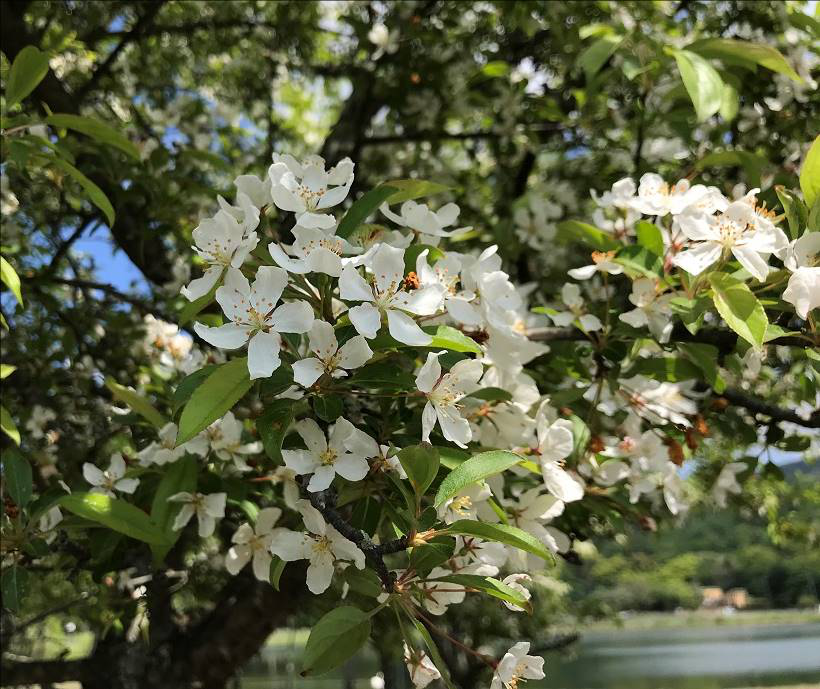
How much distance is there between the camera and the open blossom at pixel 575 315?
137 cm

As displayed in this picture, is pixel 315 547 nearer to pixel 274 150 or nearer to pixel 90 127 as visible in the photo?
pixel 90 127

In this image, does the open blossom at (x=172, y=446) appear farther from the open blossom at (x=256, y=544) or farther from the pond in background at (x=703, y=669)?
the pond in background at (x=703, y=669)

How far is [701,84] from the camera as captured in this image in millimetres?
1497

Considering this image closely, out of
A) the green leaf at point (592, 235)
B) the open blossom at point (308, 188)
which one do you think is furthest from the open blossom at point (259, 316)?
the green leaf at point (592, 235)

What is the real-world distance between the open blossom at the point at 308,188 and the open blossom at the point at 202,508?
1.75 feet

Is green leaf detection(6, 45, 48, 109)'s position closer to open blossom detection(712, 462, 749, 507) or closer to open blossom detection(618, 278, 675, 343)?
open blossom detection(618, 278, 675, 343)

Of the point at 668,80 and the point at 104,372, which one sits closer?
the point at 668,80

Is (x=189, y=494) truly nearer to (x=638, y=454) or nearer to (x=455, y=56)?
(x=638, y=454)

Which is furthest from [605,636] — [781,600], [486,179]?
[486,179]

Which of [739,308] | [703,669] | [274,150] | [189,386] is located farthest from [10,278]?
[703,669]

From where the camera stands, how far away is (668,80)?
6.98 feet

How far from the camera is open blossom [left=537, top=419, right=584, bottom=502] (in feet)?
3.91

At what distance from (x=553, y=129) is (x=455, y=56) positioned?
53cm

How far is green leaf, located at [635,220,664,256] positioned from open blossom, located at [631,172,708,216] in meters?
0.03
